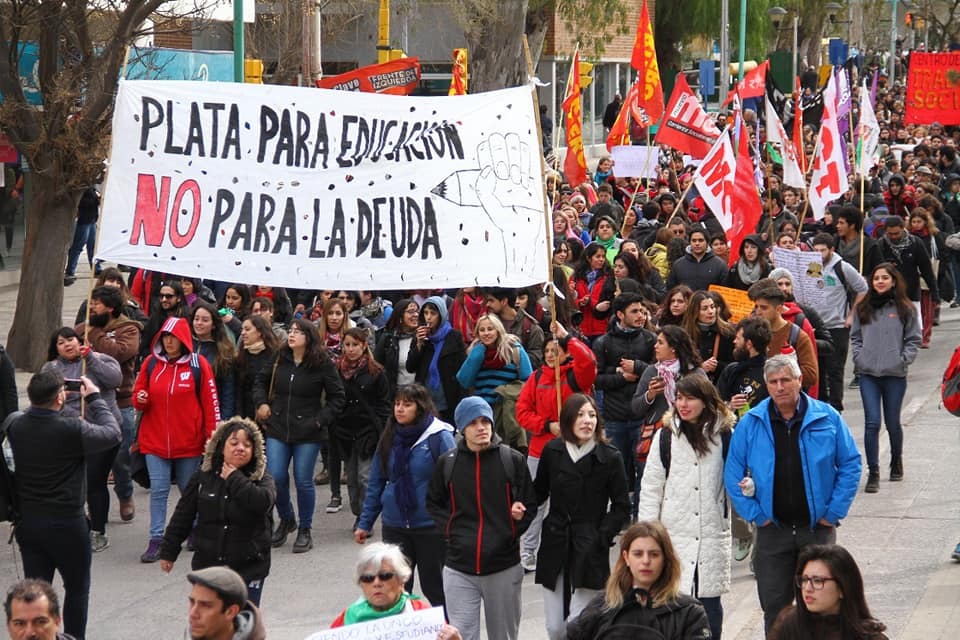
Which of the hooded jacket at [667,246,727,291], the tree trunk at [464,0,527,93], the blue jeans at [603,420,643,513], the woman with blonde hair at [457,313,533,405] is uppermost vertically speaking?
the tree trunk at [464,0,527,93]

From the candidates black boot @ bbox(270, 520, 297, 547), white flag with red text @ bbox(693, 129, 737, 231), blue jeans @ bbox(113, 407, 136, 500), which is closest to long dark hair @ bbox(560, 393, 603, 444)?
black boot @ bbox(270, 520, 297, 547)

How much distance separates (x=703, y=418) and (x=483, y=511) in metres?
1.15

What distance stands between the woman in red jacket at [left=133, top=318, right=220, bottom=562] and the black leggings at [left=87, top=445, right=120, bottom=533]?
0.99 ft

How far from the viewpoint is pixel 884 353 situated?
11430 mm

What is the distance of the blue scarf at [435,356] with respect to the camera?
11461 mm

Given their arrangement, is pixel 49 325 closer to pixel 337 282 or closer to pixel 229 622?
pixel 337 282

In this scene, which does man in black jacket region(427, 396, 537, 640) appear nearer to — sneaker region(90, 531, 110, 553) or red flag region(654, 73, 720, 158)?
sneaker region(90, 531, 110, 553)

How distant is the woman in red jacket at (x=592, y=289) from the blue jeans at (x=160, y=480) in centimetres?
403

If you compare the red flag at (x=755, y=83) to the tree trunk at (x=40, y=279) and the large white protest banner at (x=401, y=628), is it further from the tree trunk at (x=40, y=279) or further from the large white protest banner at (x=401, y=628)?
the large white protest banner at (x=401, y=628)

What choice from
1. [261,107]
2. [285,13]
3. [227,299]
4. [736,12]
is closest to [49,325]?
[227,299]

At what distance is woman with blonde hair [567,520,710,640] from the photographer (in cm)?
569

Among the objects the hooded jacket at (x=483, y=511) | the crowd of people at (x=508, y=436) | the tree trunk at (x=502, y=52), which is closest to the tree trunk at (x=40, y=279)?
the crowd of people at (x=508, y=436)

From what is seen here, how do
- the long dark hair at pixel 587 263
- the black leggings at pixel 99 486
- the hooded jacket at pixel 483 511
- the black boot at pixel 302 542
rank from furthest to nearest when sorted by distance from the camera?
1. the long dark hair at pixel 587 263
2. the black boot at pixel 302 542
3. the black leggings at pixel 99 486
4. the hooded jacket at pixel 483 511

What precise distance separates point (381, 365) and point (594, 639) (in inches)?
228
